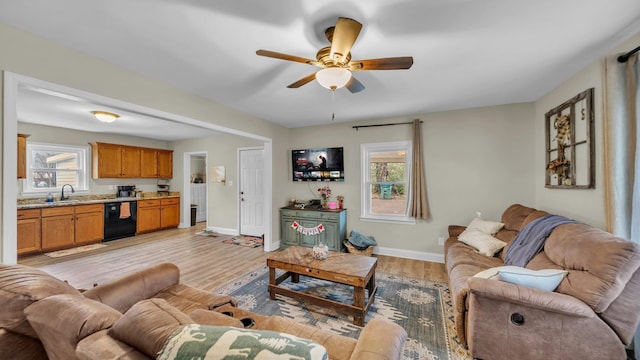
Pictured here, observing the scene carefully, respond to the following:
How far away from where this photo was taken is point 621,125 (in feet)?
5.96

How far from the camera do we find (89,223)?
465cm

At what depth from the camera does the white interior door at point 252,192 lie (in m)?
5.38

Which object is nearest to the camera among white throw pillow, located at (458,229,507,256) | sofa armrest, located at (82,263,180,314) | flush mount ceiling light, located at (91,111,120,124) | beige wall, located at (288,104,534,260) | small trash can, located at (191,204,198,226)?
sofa armrest, located at (82,263,180,314)

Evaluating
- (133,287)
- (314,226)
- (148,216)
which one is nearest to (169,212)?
(148,216)

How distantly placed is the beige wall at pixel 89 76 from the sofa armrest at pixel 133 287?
2.62 ft

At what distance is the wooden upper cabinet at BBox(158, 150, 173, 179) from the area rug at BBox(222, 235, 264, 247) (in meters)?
2.87

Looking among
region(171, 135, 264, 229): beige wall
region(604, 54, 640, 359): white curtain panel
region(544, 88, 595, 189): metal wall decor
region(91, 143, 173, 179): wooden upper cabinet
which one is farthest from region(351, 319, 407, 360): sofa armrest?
region(91, 143, 173, 179): wooden upper cabinet

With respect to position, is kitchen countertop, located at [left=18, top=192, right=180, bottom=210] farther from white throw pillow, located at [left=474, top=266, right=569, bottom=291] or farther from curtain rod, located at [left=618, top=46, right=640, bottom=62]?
curtain rod, located at [left=618, top=46, right=640, bottom=62]

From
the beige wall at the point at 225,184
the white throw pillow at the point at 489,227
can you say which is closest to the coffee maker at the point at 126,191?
the beige wall at the point at 225,184

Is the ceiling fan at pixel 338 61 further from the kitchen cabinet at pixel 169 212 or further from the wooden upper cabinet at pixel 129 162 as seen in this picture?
the kitchen cabinet at pixel 169 212

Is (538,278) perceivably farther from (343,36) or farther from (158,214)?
(158,214)

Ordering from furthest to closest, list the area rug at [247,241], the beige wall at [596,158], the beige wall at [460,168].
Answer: the area rug at [247,241] < the beige wall at [460,168] < the beige wall at [596,158]

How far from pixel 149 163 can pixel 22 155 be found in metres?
2.05

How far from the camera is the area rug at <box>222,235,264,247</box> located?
4.79 meters
